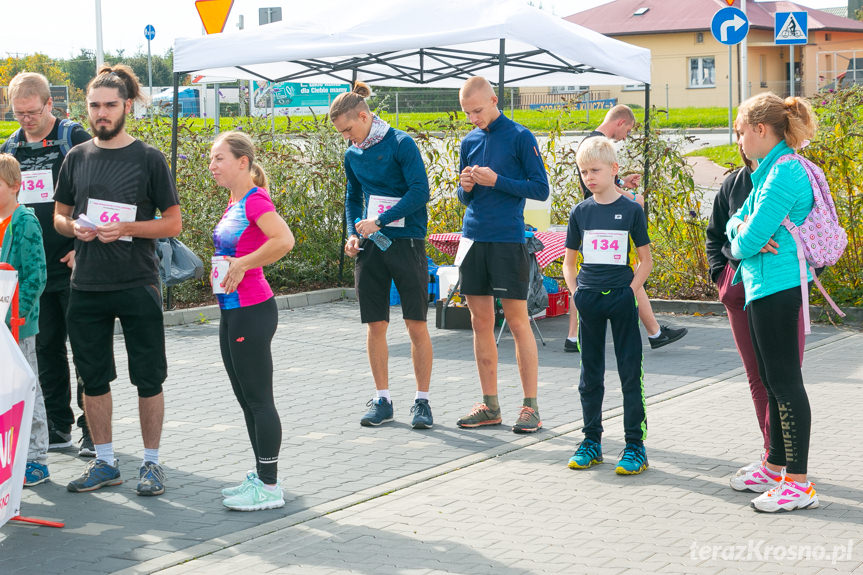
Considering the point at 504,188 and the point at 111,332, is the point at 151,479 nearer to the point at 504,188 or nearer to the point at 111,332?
the point at 111,332

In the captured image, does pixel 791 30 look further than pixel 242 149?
Yes

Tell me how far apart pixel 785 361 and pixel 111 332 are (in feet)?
10.6

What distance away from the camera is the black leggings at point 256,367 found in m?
5.12

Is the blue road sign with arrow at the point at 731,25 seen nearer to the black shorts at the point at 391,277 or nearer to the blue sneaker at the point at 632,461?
the black shorts at the point at 391,277

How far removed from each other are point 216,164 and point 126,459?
6.50 ft

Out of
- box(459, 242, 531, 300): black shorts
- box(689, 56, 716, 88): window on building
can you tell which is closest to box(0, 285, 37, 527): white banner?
box(459, 242, 531, 300): black shorts

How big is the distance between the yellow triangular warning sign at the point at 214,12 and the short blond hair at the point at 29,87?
5.57 metres

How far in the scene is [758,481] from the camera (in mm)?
5375

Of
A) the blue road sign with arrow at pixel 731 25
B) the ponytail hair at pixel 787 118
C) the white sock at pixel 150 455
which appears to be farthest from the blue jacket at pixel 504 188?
the blue road sign with arrow at pixel 731 25

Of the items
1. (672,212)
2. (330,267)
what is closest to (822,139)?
(672,212)

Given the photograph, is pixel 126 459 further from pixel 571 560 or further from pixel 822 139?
pixel 822 139

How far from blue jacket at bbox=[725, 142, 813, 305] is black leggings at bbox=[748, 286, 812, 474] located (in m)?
0.07

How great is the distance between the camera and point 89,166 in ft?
17.9

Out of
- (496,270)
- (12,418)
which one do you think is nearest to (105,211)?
(12,418)
